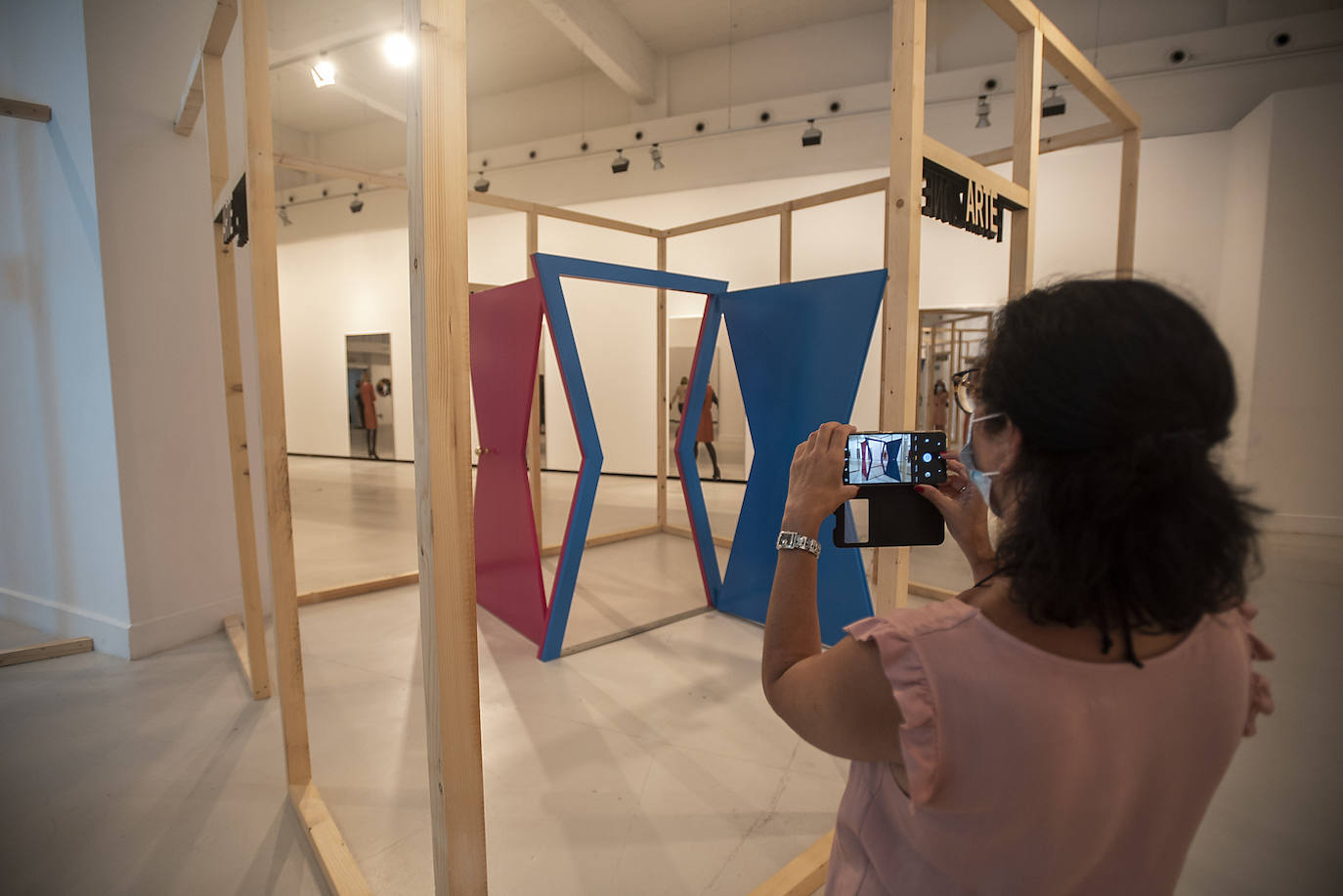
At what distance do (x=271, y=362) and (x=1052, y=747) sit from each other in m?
1.86

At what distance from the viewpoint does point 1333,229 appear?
16.2 ft

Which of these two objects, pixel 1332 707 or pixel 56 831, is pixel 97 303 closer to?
pixel 56 831

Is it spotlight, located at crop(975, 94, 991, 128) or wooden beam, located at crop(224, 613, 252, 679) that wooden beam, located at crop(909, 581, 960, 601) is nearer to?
wooden beam, located at crop(224, 613, 252, 679)

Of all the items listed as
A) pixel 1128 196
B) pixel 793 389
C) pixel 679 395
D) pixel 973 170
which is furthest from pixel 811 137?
pixel 973 170

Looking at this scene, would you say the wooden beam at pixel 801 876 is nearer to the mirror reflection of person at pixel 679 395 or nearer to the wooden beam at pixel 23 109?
the wooden beam at pixel 23 109

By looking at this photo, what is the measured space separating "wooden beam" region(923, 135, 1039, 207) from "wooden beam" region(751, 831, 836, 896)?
1.81 meters

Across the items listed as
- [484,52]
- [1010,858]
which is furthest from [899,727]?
[484,52]

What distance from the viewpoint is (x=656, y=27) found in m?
6.96

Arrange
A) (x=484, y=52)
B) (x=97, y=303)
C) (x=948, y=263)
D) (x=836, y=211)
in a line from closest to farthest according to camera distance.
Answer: (x=97, y=303) → (x=948, y=263) → (x=836, y=211) → (x=484, y=52)

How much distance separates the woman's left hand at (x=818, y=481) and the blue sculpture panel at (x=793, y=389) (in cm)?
166

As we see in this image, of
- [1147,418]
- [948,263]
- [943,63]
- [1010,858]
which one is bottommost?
[1010,858]

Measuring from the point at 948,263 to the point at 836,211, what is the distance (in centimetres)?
130

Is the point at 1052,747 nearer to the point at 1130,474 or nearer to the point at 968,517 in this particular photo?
the point at 1130,474

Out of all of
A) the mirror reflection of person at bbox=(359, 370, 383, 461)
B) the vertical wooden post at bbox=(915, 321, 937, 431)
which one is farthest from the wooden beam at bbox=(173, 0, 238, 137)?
the mirror reflection of person at bbox=(359, 370, 383, 461)
